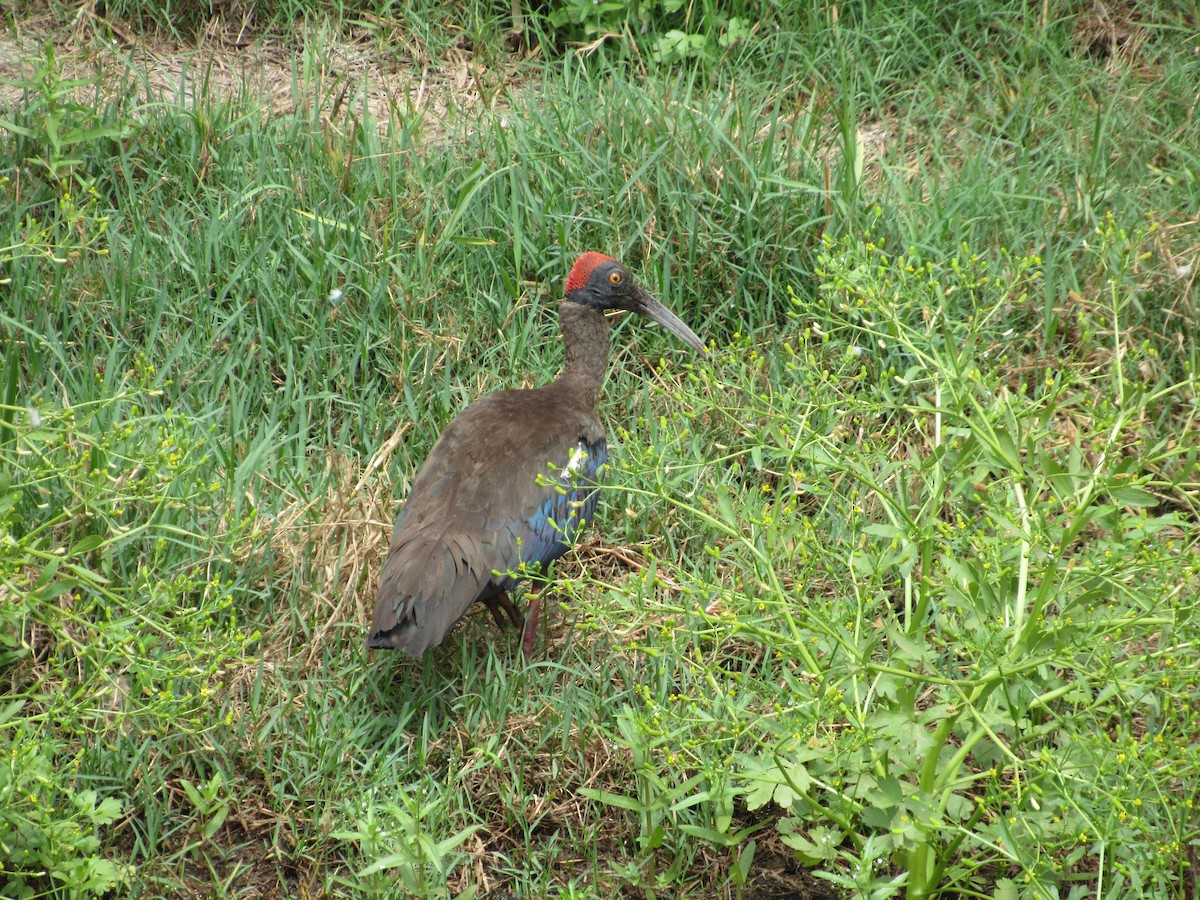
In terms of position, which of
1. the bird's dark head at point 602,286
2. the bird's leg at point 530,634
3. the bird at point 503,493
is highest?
the bird's dark head at point 602,286

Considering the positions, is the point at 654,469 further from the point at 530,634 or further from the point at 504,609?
the point at 504,609

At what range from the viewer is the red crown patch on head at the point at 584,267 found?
5328 millimetres

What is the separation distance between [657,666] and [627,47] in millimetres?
3558

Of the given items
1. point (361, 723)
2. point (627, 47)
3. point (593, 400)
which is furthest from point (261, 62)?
point (361, 723)

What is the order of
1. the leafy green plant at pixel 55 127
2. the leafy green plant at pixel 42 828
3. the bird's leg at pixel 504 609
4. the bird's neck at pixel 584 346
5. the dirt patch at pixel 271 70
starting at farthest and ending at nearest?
the dirt patch at pixel 271 70 < the leafy green plant at pixel 55 127 < the bird's neck at pixel 584 346 < the bird's leg at pixel 504 609 < the leafy green plant at pixel 42 828

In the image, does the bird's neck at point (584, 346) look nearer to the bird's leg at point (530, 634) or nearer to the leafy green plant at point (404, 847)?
the bird's leg at point (530, 634)

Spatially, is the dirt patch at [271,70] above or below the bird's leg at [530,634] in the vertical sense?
above

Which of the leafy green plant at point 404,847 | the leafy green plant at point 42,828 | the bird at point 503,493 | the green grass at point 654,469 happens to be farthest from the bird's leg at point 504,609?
the leafy green plant at point 42,828

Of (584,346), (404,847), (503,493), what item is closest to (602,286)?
(584,346)

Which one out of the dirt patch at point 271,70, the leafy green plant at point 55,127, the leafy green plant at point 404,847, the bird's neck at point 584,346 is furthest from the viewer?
the dirt patch at point 271,70

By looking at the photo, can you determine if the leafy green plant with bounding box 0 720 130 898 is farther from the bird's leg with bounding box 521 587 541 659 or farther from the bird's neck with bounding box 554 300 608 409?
the bird's neck with bounding box 554 300 608 409

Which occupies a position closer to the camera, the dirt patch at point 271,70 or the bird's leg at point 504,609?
the bird's leg at point 504,609

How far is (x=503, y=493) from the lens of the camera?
177 inches

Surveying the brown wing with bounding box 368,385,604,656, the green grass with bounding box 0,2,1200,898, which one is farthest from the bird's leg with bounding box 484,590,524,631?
the brown wing with bounding box 368,385,604,656
